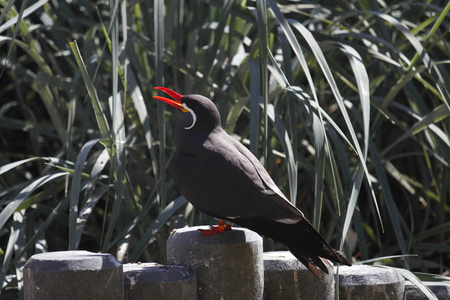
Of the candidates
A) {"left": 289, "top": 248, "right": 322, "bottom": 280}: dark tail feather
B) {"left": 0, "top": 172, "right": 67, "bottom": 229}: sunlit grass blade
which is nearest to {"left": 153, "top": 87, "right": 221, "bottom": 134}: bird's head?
{"left": 289, "top": 248, "right": 322, "bottom": 280}: dark tail feather

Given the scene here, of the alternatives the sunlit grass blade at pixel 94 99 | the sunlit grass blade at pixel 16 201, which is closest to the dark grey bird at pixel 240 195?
the sunlit grass blade at pixel 94 99

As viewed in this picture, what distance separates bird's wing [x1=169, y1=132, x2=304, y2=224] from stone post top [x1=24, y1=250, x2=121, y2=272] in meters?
0.22

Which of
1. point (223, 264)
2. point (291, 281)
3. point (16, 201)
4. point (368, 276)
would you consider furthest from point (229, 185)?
point (16, 201)

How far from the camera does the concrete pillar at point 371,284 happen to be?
133cm

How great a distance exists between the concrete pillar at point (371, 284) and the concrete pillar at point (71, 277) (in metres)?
0.49

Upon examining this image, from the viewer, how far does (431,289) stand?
4.66 feet

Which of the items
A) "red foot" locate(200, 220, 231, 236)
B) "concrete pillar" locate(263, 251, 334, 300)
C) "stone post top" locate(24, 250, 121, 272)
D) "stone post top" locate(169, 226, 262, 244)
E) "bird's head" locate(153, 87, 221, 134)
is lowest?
"concrete pillar" locate(263, 251, 334, 300)

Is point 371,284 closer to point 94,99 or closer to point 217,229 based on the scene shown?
point 217,229

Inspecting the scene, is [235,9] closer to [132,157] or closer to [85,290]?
[132,157]

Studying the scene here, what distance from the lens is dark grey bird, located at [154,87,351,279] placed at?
1.21 metres

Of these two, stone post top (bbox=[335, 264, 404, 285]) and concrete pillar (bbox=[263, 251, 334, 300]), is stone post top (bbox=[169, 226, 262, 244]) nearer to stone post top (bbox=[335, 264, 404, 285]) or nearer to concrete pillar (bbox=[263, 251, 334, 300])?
concrete pillar (bbox=[263, 251, 334, 300])

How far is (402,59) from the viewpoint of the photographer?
2.02 meters

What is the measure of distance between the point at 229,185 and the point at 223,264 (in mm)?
140

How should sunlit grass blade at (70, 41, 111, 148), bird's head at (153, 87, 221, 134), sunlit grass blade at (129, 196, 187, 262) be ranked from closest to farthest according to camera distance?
bird's head at (153, 87, 221, 134) < sunlit grass blade at (70, 41, 111, 148) < sunlit grass blade at (129, 196, 187, 262)
